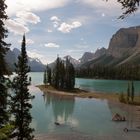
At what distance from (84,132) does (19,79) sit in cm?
Answer: 3231

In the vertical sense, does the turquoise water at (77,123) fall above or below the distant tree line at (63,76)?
below

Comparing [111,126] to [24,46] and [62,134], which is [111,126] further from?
[24,46]

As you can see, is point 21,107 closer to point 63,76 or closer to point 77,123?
point 77,123

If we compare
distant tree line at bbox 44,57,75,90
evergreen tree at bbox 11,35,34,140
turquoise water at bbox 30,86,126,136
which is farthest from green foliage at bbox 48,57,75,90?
evergreen tree at bbox 11,35,34,140

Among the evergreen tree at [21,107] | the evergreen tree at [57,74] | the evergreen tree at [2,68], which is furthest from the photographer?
the evergreen tree at [57,74]

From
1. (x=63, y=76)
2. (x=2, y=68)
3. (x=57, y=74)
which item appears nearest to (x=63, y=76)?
(x=63, y=76)

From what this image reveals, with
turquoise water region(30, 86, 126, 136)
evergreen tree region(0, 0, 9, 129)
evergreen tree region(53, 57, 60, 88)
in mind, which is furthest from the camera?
evergreen tree region(53, 57, 60, 88)

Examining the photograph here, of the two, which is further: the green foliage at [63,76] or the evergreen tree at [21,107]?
the green foliage at [63,76]

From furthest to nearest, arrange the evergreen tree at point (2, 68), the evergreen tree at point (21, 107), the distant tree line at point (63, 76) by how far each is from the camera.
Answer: the distant tree line at point (63, 76) → the evergreen tree at point (21, 107) → the evergreen tree at point (2, 68)

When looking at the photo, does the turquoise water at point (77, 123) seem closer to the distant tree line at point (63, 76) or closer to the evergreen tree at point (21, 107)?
the evergreen tree at point (21, 107)

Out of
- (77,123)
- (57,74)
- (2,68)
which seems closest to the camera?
(2,68)

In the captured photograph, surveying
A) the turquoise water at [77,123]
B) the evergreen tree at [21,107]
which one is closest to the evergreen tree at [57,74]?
the turquoise water at [77,123]

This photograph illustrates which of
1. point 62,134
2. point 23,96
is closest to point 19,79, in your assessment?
point 23,96

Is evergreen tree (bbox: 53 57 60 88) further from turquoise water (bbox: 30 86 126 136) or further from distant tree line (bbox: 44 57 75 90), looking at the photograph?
turquoise water (bbox: 30 86 126 136)
